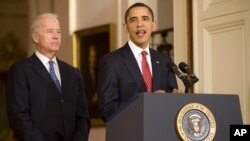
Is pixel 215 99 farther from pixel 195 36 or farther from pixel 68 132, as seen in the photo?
pixel 195 36

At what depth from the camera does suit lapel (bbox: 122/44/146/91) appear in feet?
11.7

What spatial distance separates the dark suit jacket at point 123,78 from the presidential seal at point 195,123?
559mm

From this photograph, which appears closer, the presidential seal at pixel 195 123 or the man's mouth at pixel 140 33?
the presidential seal at pixel 195 123

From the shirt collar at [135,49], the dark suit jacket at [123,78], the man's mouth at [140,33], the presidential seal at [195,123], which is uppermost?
the man's mouth at [140,33]

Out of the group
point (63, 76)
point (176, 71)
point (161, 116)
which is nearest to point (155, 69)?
point (176, 71)

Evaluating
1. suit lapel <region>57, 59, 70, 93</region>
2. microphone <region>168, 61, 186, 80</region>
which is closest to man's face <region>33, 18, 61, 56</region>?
suit lapel <region>57, 59, 70, 93</region>

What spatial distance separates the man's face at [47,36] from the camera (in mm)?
4027

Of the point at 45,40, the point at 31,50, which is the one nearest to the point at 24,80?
the point at 45,40

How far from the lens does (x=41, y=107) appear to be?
3949 millimetres

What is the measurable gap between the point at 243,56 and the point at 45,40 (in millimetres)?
1416

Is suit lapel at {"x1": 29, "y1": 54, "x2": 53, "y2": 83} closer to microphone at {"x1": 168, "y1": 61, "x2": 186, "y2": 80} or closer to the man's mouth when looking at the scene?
the man's mouth

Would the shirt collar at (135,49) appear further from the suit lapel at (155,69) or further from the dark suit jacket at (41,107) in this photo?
the dark suit jacket at (41,107)

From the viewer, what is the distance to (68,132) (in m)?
4.00

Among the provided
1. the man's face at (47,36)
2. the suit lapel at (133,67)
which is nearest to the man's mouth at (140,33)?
the suit lapel at (133,67)
